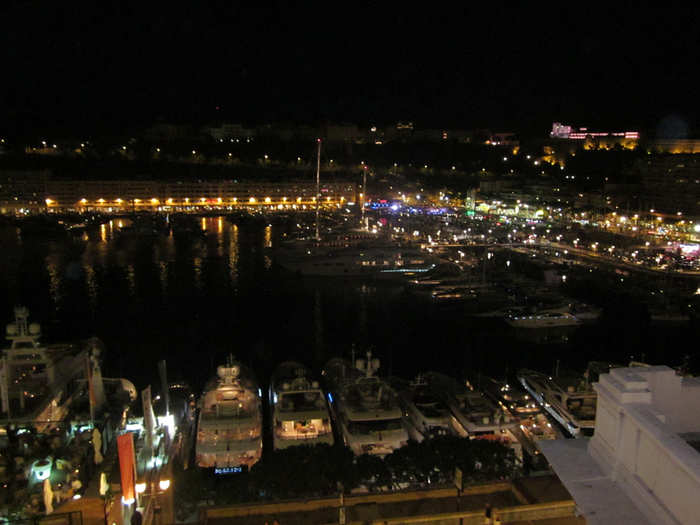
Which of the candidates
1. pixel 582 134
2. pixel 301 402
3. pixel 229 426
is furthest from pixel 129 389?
pixel 582 134

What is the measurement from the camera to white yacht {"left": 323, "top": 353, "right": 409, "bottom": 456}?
411cm

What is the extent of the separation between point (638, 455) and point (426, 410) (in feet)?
11.9

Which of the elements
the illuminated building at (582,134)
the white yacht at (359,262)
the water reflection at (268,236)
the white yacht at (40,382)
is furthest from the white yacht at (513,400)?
the illuminated building at (582,134)

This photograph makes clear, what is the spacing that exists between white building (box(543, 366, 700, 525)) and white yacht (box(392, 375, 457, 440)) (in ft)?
9.81

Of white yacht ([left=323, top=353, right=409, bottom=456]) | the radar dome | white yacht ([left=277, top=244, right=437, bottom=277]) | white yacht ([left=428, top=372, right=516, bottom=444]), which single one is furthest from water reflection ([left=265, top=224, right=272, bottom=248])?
white yacht ([left=428, top=372, right=516, bottom=444])

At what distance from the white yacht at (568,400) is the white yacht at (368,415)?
159cm

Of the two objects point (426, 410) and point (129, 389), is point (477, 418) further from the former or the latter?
point (129, 389)

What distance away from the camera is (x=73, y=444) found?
→ 10.7ft

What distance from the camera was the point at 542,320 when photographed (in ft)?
29.1

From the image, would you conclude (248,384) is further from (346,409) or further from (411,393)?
(411,393)

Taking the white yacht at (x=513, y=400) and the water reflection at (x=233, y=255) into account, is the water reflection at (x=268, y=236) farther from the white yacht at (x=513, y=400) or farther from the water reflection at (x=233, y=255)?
the white yacht at (x=513, y=400)

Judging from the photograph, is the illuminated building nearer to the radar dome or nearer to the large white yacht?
the large white yacht

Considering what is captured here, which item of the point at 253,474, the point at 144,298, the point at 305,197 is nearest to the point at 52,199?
the point at 305,197

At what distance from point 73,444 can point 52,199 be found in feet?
75.4
